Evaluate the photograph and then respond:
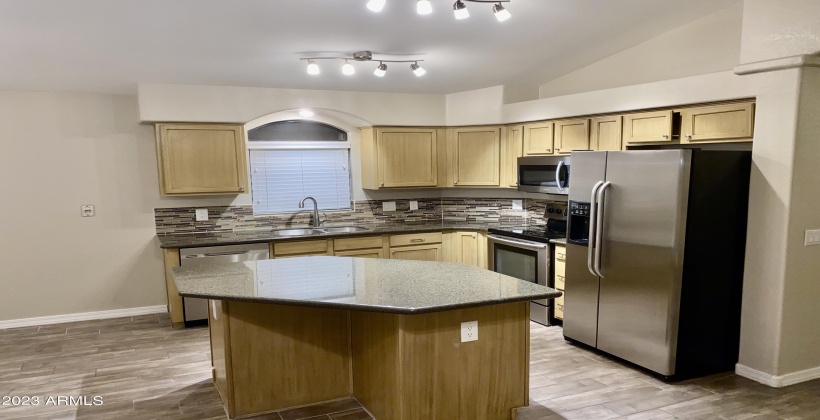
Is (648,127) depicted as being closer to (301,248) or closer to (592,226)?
(592,226)

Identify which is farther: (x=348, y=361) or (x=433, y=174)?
(x=433, y=174)

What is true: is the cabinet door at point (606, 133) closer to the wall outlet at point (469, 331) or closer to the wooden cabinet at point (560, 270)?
the wooden cabinet at point (560, 270)

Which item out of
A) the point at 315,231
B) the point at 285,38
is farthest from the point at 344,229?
the point at 285,38

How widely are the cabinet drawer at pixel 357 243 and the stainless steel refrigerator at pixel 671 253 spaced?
2.22m

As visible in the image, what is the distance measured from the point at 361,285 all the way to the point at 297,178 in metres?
3.05

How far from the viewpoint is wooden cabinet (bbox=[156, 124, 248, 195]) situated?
15.4ft

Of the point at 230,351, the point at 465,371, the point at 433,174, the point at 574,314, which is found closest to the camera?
the point at 465,371

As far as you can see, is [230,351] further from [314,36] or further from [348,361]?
[314,36]

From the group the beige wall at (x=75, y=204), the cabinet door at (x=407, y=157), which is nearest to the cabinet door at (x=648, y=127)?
the cabinet door at (x=407, y=157)

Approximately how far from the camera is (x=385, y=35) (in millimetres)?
3605

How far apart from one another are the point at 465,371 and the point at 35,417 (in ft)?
8.20

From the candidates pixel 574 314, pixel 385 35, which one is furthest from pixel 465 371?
pixel 385 35

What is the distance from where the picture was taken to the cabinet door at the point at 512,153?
5230 millimetres

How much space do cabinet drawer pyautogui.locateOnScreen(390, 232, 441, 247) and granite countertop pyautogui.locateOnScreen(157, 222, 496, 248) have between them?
5cm
